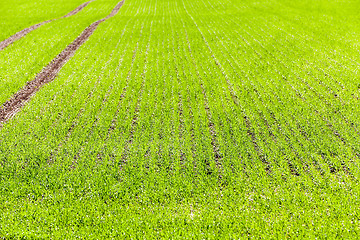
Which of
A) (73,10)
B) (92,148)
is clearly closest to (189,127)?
(92,148)

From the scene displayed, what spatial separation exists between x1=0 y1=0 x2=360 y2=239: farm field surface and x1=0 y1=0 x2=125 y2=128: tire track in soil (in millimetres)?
166

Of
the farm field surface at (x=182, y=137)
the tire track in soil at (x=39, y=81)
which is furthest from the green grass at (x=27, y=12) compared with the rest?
the tire track in soil at (x=39, y=81)

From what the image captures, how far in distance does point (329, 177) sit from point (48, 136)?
60.5 ft

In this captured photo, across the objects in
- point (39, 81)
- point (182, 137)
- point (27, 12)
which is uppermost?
point (27, 12)

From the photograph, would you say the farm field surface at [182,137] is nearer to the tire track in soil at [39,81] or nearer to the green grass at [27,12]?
the tire track in soil at [39,81]

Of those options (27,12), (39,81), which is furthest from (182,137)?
(27,12)

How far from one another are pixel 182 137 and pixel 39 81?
59.2 ft

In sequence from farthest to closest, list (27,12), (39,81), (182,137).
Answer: (27,12) → (39,81) → (182,137)

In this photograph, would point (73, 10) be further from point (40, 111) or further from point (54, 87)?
point (40, 111)

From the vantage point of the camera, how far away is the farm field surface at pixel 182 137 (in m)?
10.1

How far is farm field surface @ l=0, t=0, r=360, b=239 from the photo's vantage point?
10.1m

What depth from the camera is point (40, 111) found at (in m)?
17.9

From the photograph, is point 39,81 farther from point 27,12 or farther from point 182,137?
point 27,12

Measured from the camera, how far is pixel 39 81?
22797 mm
